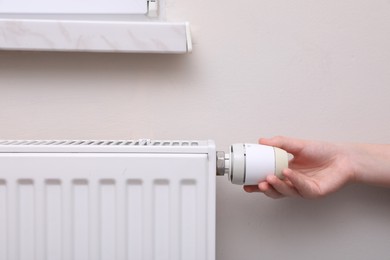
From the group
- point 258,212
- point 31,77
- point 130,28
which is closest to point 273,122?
point 258,212

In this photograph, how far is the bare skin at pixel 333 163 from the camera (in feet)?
1.88

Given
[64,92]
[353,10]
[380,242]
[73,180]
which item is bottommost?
[380,242]

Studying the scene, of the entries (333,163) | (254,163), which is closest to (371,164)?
(333,163)

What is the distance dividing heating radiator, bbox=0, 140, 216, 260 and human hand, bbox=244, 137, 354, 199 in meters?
0.10

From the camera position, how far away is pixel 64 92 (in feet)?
2.10

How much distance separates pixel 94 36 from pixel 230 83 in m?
0.22

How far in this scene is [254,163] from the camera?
0.53 m

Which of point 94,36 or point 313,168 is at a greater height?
point 94,36

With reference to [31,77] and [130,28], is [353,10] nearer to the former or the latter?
[130,28]

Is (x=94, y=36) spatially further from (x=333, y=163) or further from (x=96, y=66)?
(x=333, y=163)

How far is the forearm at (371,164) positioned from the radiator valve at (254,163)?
13 cm

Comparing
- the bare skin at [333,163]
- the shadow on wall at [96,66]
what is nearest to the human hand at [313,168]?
the bare skin at [333,163]

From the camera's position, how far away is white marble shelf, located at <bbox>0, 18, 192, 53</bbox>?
0.59 metres

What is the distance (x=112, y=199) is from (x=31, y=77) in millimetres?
253
